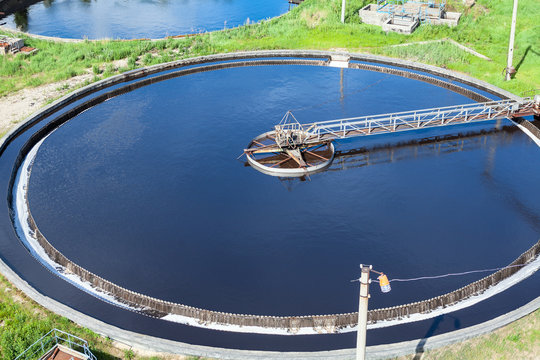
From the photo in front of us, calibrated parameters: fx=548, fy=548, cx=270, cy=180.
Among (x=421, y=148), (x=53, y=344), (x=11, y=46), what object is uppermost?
(x=11, y=46)

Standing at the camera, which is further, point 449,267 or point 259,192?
point 259,192

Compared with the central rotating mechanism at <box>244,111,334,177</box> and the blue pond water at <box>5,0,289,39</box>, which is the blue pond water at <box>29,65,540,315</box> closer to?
the central rotating mechanism at <box>244,111,334,177</box>

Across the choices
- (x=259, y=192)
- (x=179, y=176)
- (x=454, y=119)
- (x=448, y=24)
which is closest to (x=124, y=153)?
(x=179, y=176)

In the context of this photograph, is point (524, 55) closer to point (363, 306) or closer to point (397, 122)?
point (397, 122)

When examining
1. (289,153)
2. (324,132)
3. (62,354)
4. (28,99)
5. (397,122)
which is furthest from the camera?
(28,99)

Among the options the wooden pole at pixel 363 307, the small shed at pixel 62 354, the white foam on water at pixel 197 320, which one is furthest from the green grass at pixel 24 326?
the wooden pole at pixel 363 307

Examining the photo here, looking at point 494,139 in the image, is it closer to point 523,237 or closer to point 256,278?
point 523,237

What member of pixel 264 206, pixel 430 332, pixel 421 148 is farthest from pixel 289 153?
pixel 430 332
